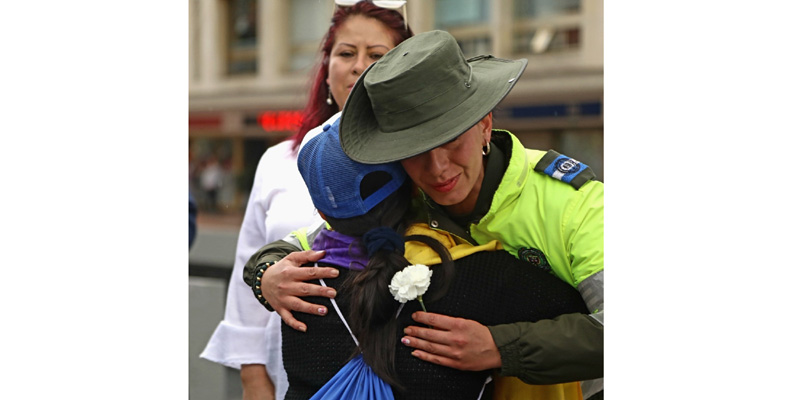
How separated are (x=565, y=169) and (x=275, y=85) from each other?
7.81 ft

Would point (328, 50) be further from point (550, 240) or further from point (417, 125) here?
point (550, 240)

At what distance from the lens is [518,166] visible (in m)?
1.35

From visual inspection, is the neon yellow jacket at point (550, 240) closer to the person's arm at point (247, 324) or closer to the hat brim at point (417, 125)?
the hat brim at point (417, 125)

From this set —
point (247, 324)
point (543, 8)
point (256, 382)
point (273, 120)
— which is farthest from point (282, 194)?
point (543, 8)

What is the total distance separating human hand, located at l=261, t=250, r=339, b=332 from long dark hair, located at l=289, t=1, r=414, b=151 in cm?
43

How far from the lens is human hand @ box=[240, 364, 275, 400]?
1.84 meters

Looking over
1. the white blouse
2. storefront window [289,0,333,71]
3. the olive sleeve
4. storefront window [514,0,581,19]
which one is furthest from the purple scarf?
storefront window [514,0,581,19]

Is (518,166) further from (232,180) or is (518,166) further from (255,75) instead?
(255,75)

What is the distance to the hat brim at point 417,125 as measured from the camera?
1.29 m

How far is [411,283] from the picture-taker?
129 cm

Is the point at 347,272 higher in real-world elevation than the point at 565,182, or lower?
lower

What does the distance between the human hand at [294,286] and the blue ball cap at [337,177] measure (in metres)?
→ 0.10
